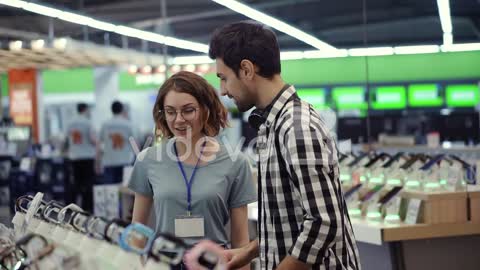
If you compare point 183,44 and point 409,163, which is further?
point 183,44

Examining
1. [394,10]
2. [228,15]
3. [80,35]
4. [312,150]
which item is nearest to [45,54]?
[80,35]

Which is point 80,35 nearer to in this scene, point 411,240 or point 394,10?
point 394,10

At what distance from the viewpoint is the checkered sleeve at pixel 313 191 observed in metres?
1.84

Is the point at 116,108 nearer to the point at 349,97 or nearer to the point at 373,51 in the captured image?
the point at 349,97

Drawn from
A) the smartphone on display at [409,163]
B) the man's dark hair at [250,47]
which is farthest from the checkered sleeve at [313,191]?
the smartphone on display at [409,163]

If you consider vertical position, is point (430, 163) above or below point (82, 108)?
below

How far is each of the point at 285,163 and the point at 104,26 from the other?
7308mm

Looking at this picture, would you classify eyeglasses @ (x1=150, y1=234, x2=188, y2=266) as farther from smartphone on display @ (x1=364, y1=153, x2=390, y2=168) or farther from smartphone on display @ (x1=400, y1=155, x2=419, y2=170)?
smartphone on display @ (x1=364, y1=153, x2=390, y2=168)

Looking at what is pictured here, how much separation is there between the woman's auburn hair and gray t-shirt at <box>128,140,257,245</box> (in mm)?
83

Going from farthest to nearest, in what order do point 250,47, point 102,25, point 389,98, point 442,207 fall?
point 389,98 → point 102,25 → point 442,207 → point 250,47

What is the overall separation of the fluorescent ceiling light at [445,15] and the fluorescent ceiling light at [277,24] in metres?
1.24

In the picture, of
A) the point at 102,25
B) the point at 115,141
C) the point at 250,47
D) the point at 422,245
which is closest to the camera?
the point at 250,47

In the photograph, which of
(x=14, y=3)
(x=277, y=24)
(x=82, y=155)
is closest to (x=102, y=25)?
(x=14, y=3)

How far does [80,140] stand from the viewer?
10742 mm
